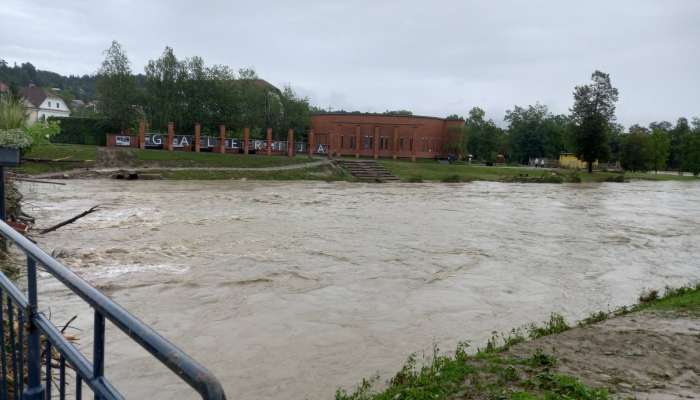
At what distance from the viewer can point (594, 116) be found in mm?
60438

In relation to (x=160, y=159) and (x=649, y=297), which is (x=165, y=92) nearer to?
(x=160, y=159)

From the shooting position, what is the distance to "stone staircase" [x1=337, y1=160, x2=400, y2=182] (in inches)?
1689

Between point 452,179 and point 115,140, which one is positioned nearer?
point 115,140

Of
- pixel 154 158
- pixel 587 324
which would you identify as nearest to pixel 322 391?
pixel 587 324

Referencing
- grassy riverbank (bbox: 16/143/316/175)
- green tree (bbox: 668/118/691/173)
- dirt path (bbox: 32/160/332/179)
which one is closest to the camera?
dirt path (bbox: 32/160/332/179)

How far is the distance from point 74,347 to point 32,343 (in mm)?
437

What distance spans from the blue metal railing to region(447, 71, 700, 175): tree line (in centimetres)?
6462

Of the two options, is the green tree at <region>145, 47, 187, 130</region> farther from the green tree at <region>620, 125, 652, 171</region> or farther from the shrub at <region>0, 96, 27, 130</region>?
the green tree at <region>620, 125, 652, 171</region>

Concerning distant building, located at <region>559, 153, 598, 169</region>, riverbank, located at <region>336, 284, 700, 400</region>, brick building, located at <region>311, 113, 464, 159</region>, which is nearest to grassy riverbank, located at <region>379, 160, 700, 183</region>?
brick building, located at <region>311, 113, 464, 159</region>

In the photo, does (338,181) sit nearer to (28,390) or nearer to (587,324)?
(587,324)

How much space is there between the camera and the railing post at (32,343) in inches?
95.2

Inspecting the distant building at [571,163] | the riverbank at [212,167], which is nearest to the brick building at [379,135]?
the riverbank at [212,167]

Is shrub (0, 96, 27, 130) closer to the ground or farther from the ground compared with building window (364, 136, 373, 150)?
closer to the ground

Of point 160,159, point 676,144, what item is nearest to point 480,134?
point 160,159
